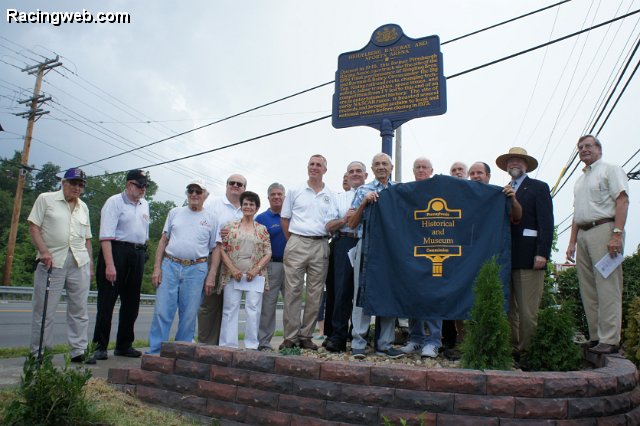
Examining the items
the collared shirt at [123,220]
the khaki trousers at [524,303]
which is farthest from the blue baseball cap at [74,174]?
the khaki trousers at [524,303]

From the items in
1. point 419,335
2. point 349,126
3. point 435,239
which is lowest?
point 419,335

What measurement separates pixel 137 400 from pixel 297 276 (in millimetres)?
1746

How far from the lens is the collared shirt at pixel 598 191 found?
14.0 ft

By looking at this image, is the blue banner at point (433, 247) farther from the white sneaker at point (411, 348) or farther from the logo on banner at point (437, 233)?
the white sneaker at point (411, 348)

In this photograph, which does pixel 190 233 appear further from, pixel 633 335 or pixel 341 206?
pixel 633 335

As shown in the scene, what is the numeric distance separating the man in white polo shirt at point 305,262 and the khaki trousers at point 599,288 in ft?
7.94

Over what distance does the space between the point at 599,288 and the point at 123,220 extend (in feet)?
15.6

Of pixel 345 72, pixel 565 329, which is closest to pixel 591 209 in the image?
pixel 565 329

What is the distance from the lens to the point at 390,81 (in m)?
6.88

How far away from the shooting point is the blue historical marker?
663cm

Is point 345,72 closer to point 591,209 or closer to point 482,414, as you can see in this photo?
point 591,209

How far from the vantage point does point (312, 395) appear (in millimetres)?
3266

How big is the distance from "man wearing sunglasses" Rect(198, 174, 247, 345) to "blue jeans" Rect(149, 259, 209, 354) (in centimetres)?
15

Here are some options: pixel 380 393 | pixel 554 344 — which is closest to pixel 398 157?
pixel 554 344
